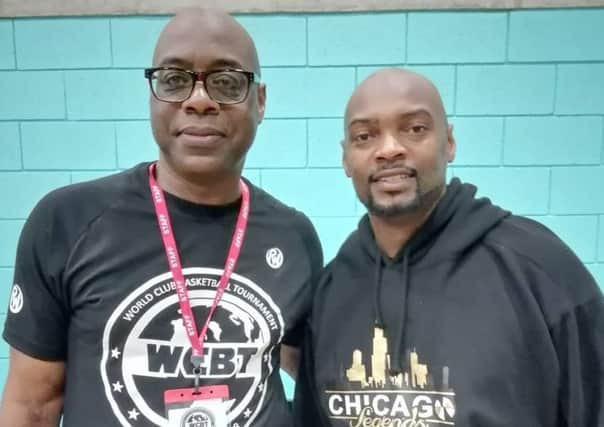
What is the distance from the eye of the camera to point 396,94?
1.04m

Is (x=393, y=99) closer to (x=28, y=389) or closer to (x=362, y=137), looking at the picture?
(x=362, y=137)

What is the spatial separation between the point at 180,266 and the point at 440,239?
503mm

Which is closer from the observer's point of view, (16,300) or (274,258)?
(16,300)

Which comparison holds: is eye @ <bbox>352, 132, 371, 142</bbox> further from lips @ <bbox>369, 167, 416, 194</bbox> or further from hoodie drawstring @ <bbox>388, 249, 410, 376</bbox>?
hoodie drawstring @ <bbox>388, 249, 410, 376</bbox>

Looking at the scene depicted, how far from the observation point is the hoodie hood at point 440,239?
1042mm

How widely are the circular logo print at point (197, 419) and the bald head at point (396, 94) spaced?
0.62 metres

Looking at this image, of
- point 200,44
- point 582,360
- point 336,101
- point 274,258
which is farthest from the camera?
point 336,101

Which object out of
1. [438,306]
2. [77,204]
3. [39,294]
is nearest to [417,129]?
[438,306]

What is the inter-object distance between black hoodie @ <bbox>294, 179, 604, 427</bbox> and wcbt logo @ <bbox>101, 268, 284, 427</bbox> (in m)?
0.14

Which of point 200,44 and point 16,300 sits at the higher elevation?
point 200,44

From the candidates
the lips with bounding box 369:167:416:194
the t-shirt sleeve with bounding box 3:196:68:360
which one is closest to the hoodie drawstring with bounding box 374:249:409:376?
the lips with bounding box 369:167:416:194

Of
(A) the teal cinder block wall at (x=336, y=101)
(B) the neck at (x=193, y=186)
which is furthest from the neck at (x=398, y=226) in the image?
(A) the teal cinder block wall at (x=336, y=101)

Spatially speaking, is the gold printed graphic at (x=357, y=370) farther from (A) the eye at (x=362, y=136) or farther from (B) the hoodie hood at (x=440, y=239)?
(A) the eye at (x=362, y=136)

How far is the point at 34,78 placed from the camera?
2.00 metres
